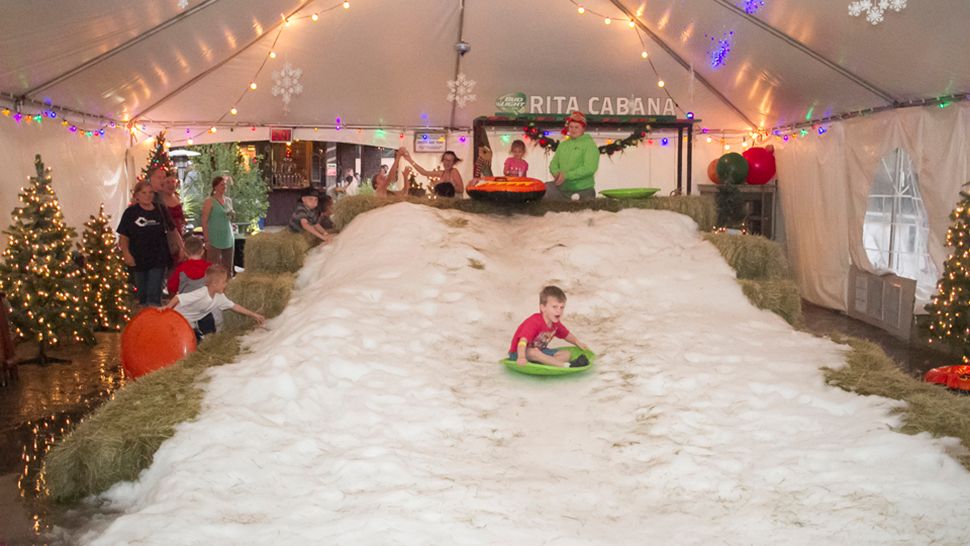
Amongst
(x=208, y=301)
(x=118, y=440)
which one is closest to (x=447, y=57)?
(x=208, y=301)

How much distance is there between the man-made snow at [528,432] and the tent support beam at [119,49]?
4078mm

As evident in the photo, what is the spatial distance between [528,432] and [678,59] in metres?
8.85

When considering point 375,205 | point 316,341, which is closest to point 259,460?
point 316,341

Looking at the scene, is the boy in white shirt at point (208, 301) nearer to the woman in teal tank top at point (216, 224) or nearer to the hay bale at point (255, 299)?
the hay bale at point (255, 299)

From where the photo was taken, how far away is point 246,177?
18109mm

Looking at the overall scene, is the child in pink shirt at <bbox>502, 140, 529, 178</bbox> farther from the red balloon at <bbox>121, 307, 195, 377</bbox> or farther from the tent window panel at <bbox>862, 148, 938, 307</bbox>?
the tent window panel at <bbox>862, 148, 938, 307</bbox>

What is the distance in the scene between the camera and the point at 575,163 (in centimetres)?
824

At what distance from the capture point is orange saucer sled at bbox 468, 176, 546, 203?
7758mm

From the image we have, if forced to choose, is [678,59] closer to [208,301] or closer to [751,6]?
[751,6]

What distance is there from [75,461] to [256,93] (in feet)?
32.6

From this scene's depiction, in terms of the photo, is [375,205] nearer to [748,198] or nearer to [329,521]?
[329,521]

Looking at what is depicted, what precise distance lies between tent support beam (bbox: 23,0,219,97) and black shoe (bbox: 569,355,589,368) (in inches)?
236

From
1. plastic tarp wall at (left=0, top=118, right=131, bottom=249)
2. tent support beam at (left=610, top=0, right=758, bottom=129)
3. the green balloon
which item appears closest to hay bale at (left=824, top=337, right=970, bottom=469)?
tent support beam at (left=610, top=0, right=758, bottom=129)

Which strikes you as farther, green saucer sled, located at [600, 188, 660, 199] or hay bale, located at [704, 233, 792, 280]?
green saucer sled, located at [600, 188, 660, 199]
